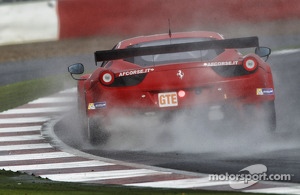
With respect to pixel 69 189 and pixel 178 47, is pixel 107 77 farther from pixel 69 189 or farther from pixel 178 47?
pixel 69 189

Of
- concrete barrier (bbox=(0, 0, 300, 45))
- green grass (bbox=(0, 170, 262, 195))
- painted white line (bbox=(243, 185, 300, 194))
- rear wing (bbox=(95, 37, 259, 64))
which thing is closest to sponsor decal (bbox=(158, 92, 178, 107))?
rear wing (bbox=(95, 37, 259, 64))

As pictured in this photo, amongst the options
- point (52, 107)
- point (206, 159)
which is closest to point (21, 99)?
point (52, 107)

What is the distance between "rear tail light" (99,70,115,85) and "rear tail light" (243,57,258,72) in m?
1.32

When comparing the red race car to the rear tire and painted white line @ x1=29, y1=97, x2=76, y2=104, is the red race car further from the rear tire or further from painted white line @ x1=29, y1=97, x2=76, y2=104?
painted white line @ x1=29, y1=97, x2=76, y2=104

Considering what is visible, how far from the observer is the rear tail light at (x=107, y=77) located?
10922 mm

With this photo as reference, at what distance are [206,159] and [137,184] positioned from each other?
1201 mm

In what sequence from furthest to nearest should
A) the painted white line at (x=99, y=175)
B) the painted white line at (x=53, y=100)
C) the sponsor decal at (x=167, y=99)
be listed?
the painted white line at (x=53, y=100) < the sponsor decal at (x=167, y=99) < the painted white line at (x=99, y=175)

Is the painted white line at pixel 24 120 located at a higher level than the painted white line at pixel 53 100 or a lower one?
lower

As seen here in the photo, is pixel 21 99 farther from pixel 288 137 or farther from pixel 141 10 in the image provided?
pixel 141 10

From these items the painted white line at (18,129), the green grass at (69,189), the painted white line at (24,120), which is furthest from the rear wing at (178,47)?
the painted white line at (24,120)

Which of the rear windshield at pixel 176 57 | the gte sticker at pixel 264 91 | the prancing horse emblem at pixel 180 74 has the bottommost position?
the gte sticker at pixel 264 91

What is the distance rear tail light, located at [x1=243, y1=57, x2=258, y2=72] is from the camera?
10805 millimetres

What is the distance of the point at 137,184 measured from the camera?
8906 mm

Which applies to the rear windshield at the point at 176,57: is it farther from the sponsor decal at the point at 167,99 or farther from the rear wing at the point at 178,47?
the sponsor decal at the point at 167,99
